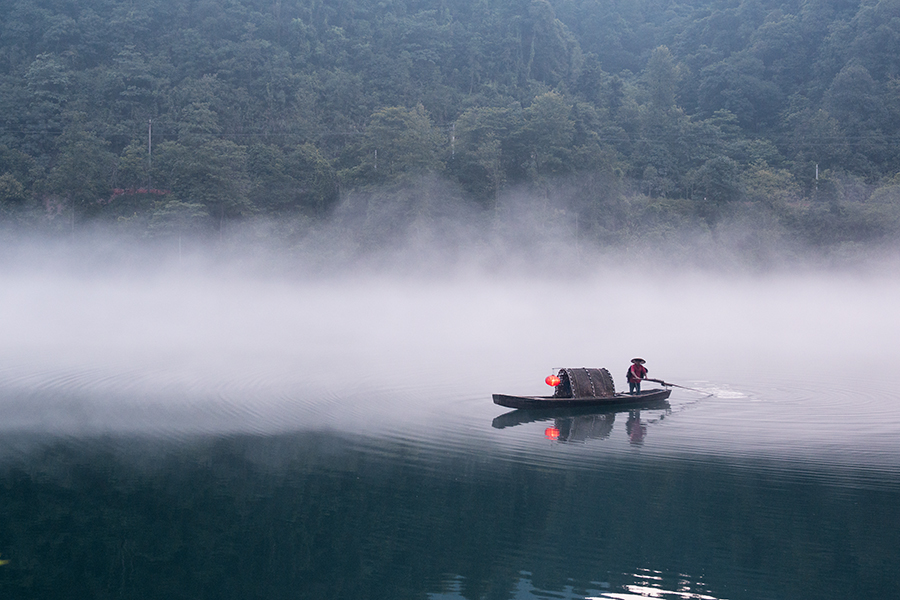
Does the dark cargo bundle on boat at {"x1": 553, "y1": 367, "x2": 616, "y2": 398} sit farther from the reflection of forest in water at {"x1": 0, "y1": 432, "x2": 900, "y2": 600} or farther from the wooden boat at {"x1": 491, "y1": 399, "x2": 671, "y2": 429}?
the reflection of forest in water at {"x1": 0, "y1": 432, "x2": 900, "y2": 600}

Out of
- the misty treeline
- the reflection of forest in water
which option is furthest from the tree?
the reflection of forest in water

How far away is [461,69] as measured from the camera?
2689 inches

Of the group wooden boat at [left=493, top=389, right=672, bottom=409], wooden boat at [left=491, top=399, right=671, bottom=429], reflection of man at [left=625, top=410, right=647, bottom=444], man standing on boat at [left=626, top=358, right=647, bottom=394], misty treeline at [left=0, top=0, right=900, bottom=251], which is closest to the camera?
reflection of man at [left=625, top=410, right=647, bottom=444]

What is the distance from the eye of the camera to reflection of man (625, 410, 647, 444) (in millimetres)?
13305

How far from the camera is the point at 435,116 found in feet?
202

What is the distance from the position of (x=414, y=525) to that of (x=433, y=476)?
1783mm

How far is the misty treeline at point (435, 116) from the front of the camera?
1816 inches

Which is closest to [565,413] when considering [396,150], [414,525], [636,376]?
[636,376]

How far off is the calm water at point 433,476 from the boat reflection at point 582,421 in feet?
0.27

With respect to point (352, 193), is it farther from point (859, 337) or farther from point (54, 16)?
point (54, 16)

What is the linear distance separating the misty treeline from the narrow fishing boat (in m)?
30.7

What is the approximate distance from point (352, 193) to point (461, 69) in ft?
86.6

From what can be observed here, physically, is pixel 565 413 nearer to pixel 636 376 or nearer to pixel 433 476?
pixel 636 376

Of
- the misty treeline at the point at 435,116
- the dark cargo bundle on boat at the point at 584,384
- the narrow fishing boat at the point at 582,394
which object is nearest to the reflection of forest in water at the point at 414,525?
the narrow fishing boat at the point at 582,394
